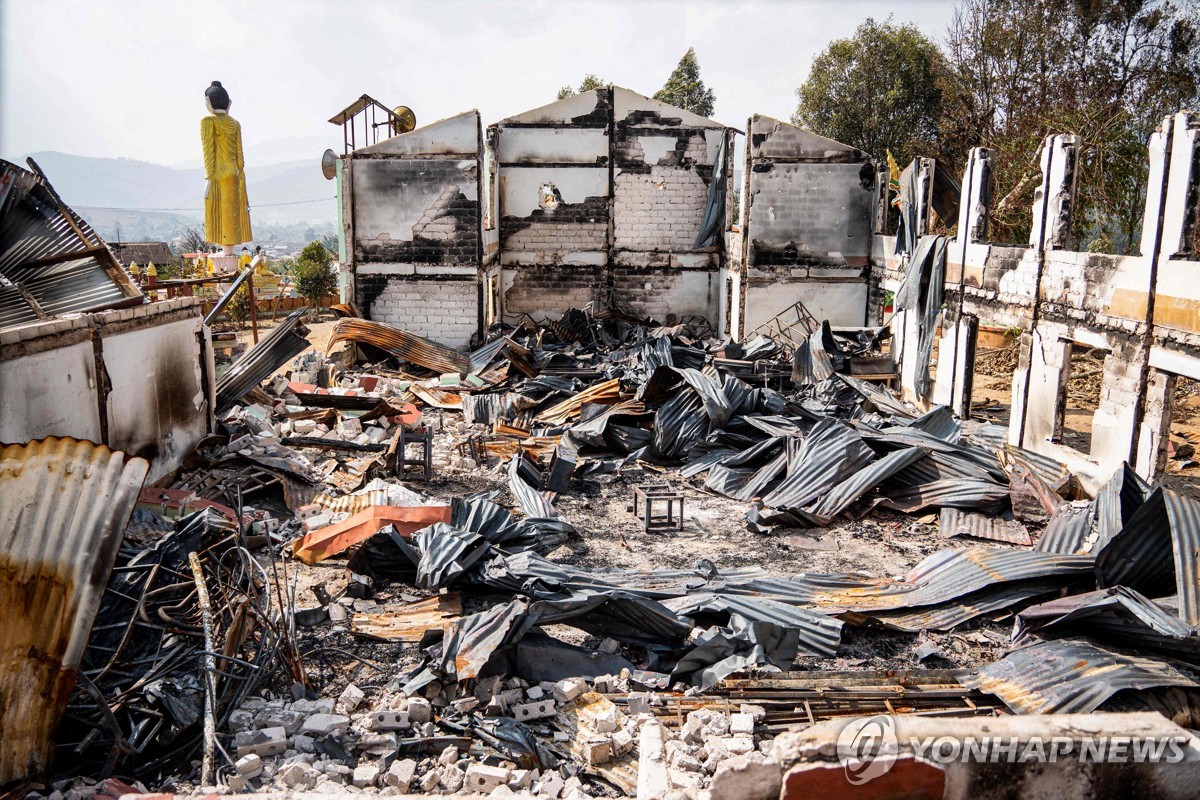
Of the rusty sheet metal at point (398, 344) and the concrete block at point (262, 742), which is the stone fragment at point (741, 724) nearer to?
the concrete block at point (262, 742)

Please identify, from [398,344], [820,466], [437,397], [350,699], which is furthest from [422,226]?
[350,699]

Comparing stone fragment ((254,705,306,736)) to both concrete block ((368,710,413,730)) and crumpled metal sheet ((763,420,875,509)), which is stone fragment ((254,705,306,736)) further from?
crumpled metal sheet ((763,420,875,509))

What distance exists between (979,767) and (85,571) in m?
4.72

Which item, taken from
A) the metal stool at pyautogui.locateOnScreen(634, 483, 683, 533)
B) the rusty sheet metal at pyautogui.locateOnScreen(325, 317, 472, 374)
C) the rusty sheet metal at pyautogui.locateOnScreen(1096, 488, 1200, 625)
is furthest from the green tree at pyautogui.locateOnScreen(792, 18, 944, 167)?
the rusty sheet metal at pyautogui.locateOnScreen(1096, 488, 1200, 625)

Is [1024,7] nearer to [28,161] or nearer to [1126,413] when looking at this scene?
[1126,413]

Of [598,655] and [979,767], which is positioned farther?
[598,655]

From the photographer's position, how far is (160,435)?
947 centimetres

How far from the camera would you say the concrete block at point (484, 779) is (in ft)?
15.5

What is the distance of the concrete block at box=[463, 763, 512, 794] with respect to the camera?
4.73 meters

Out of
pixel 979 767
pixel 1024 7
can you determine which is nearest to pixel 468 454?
pixel 979 767

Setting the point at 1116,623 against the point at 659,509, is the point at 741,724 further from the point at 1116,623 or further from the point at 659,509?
the point at 659,509

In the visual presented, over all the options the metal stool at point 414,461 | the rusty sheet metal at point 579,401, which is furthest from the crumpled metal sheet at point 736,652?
the rusty sheet metal at point 579,401

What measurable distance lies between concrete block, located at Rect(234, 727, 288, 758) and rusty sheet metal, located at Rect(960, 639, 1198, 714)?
14.5ft

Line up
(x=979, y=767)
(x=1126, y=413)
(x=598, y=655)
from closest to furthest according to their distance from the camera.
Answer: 1. (x=979, y=767)
2. (x=598, y=655)
3. (x=1126, y=413)
